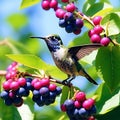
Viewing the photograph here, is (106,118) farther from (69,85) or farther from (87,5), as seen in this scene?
(87,5)

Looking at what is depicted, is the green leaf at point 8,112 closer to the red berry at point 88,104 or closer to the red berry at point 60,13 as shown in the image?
the red berry at point 88,104

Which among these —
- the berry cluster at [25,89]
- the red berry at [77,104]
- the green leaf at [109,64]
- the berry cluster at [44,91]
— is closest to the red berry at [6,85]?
the berry cluster at [25,89]

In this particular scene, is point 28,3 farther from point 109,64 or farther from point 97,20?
point 109,64

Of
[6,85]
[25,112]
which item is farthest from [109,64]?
[25,112]

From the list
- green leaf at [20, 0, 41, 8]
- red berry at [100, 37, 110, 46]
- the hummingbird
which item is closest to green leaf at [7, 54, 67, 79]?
the hummingbird

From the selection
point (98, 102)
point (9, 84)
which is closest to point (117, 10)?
point (98, 102)
